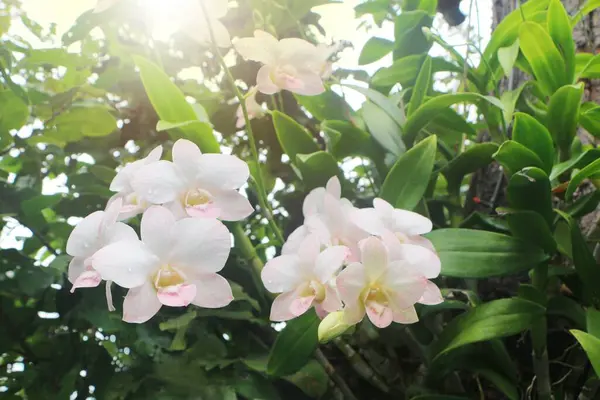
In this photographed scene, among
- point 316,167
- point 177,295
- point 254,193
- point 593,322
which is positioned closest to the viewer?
point 177,295

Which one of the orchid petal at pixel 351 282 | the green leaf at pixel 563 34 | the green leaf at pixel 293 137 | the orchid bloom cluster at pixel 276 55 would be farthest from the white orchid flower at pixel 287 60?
the green leaf at pixel 563 34

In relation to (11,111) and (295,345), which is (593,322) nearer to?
(295,345)

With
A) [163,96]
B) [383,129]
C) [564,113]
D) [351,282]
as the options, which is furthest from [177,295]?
[564,113]

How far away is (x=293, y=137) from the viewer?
2.19 feet

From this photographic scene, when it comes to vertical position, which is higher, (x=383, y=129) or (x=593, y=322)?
(x=383, y=129)

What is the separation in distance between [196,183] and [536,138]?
0.36m

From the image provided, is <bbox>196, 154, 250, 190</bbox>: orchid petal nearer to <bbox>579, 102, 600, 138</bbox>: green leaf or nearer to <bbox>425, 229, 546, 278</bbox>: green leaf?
<bbox>425, 229, 546, 278</bbox>: green leaf

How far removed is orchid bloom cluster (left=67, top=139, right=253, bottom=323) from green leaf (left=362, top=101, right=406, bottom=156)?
243 millimetres

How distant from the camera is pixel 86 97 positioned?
861 mm

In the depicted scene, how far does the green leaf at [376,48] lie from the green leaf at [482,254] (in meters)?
0.35

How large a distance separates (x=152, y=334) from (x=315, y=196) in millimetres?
269

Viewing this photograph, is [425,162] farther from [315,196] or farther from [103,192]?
[103,192]

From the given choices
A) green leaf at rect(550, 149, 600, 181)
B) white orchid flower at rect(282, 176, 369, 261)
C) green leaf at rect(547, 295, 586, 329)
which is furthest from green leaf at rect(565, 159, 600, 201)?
white orchid flower at rect(282, 176, 369, 261)

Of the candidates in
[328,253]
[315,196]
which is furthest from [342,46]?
[328,253]
